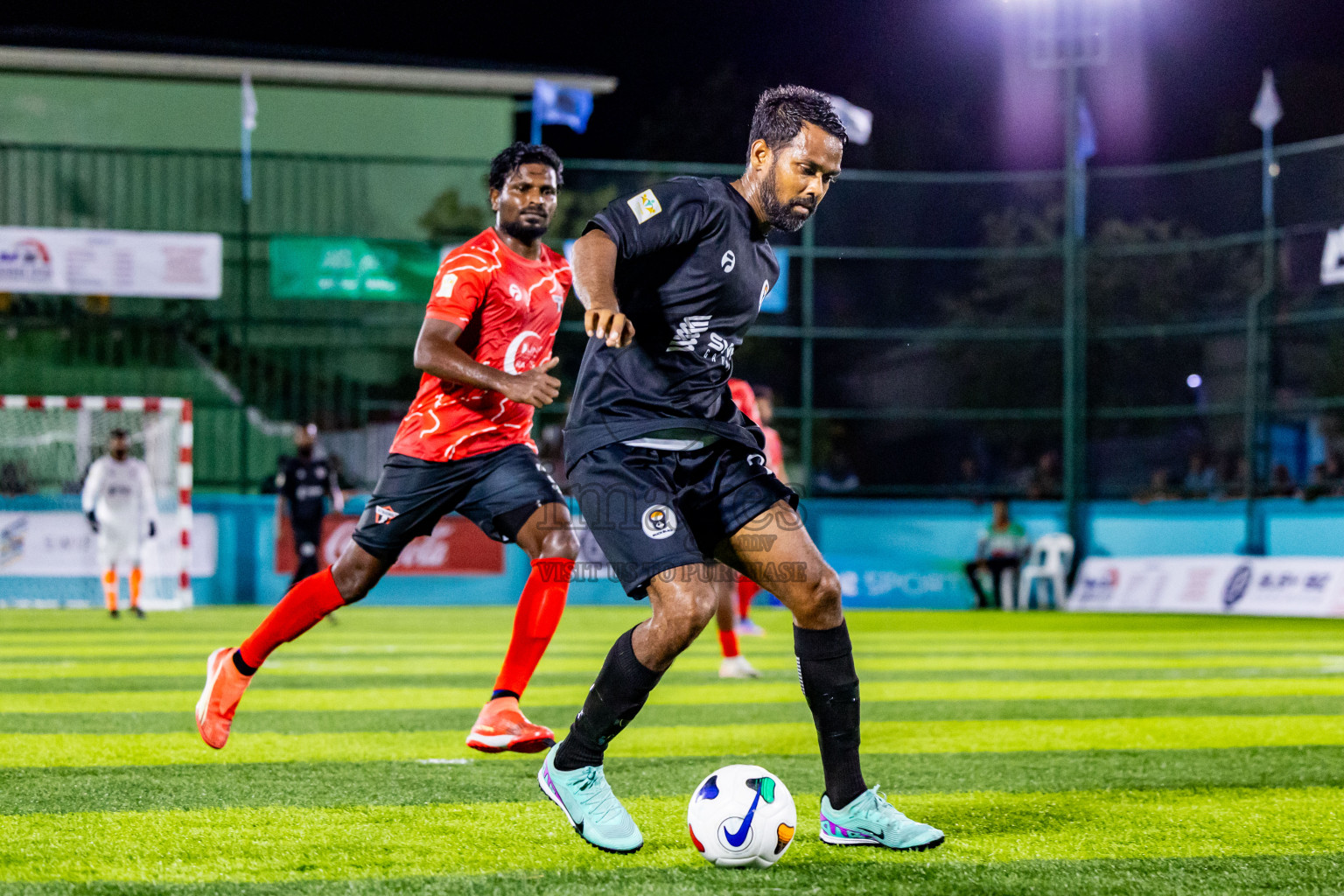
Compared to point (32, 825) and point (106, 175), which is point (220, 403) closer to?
point (106, 175)

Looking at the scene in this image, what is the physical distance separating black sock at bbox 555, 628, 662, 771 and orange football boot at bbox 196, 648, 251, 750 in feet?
6.88

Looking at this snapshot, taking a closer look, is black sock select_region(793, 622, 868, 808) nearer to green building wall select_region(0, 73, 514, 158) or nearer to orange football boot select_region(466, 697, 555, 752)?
orange football boot select_region(466, 697, 555, 752)

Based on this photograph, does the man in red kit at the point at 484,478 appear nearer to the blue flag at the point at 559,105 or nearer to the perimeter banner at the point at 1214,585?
the perimeter banner at the point at 1214,585

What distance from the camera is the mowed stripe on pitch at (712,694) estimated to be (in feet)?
25.7

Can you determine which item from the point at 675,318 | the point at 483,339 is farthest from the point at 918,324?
the point at 675,318

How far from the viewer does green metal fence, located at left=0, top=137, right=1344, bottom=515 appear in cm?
2025

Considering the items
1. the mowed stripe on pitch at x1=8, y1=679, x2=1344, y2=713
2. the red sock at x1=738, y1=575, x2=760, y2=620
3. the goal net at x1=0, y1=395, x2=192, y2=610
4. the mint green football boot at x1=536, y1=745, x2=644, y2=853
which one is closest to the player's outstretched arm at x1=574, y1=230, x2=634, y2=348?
the mint green football boot at x1=536, y1=745, x2=644, y2=853

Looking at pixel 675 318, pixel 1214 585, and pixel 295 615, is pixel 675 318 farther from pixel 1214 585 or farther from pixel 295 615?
pixel 1214 585

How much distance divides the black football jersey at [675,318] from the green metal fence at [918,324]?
55.9ft

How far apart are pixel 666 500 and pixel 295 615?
2.39 m

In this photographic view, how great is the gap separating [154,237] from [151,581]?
5099 mm

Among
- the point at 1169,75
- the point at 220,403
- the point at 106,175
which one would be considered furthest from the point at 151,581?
the point at 1169,75

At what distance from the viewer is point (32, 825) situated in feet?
14.1

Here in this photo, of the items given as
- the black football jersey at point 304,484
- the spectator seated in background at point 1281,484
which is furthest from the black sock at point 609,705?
the spectator seated in background at point 1281,484
